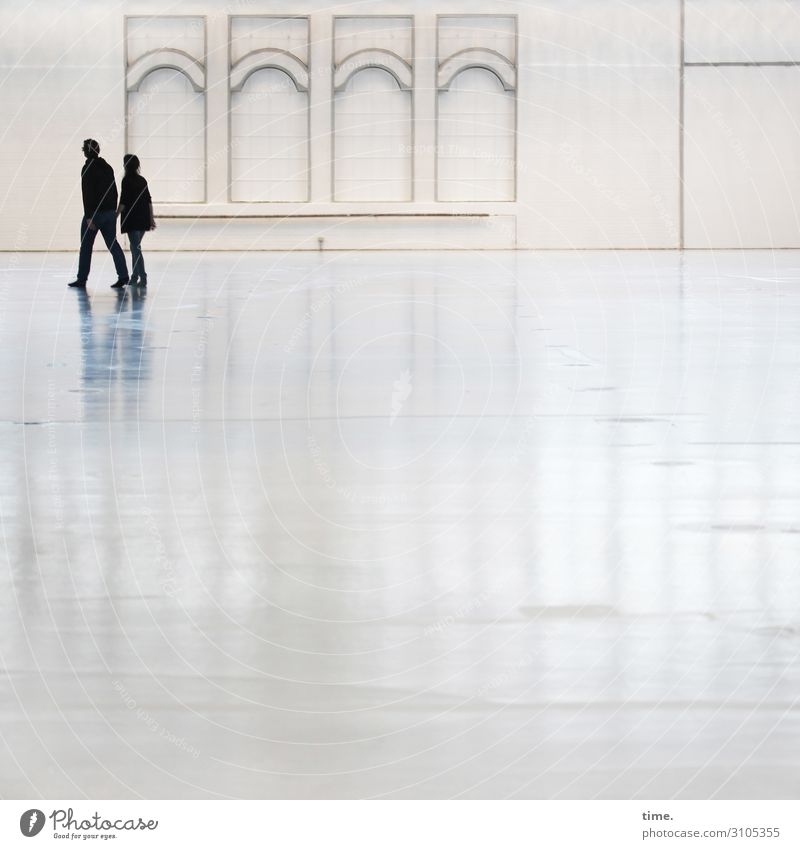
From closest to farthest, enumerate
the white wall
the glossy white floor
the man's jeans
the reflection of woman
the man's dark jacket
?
the glossy white floor < the man's dark jacket < the man's jeans < the reflection of woman < the white wall

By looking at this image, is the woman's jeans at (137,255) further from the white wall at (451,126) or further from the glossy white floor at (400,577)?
the white wall at (451,126)

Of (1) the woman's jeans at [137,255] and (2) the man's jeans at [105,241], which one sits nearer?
(2) the man's jeans at [105,241]

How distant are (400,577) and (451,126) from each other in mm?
32209

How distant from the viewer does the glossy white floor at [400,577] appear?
3383 millimetres

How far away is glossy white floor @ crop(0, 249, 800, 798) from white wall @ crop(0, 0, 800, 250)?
24.9m

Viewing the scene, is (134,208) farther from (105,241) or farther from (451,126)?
(451,126)

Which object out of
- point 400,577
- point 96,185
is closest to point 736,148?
point 96,185

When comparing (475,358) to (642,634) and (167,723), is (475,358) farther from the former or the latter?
(167,723)

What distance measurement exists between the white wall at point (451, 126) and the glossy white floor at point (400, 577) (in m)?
24.9

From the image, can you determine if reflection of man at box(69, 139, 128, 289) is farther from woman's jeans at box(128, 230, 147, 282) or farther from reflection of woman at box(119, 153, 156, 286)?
reflection of woman at box(119, 153, 156, 286)

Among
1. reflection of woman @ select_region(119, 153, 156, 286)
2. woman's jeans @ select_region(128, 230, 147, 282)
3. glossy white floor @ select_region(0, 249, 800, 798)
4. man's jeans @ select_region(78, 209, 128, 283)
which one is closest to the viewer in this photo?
glossy white floor @ select_region(0, 249, 800, 798)

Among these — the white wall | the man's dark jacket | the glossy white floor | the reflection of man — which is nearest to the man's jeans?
the reflection of man

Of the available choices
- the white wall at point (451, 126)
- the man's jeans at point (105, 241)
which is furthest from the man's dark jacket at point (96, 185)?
the white wall at point (451, 126)

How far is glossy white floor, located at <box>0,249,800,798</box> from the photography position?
11.1ft
